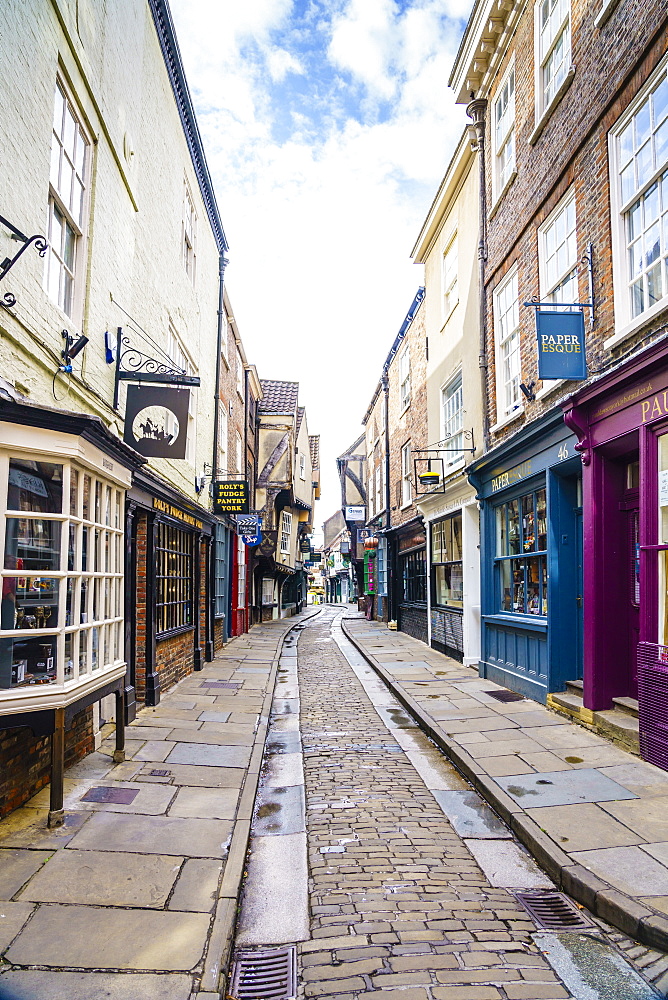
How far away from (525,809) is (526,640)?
4.81 metres

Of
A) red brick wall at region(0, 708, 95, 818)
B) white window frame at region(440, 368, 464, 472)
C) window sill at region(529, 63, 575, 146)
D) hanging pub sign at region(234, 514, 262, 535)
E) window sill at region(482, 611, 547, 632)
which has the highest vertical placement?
window sill at region(529, 63, 575, 146)

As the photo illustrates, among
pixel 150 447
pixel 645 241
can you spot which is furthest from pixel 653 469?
pixel 150 447

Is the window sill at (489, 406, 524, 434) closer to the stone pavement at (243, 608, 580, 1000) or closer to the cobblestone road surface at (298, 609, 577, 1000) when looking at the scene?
the stone pavement at (243, 608, 580, 1000)

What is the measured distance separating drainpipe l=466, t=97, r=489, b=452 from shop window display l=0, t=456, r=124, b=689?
8.21 meters

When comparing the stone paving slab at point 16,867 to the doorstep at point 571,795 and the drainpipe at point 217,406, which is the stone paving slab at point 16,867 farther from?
the drainpipe at point 217,406

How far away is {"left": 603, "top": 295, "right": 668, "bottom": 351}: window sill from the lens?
6245 mm

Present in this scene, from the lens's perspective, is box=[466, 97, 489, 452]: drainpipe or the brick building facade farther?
box=[466, 97, 489, 452]: drainpipe

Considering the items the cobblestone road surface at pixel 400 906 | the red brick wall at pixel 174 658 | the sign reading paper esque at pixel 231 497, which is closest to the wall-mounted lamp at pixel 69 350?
the cobblestone road surface at pixel 400 906

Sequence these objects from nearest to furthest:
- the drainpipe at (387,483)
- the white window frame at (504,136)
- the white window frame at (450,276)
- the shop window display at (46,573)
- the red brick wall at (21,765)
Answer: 1. the shop window display at (46,573)
2. the red brick wall at (21,765)
3. the white window frame at (504,136)
4. the white window frame at (450,276)
5. the drainpipe at (387,483)

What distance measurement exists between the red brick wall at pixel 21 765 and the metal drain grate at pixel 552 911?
3.75 meters

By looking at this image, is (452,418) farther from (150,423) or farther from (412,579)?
(150,423)

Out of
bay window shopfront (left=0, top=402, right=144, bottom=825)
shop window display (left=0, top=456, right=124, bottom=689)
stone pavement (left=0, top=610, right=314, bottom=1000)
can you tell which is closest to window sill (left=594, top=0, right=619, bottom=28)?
bay window shopfront (left=0, top=402, right=144, bottom=825)

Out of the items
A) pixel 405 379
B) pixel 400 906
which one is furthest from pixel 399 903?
pixel 405 379

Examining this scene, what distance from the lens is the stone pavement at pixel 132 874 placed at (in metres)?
3.24
